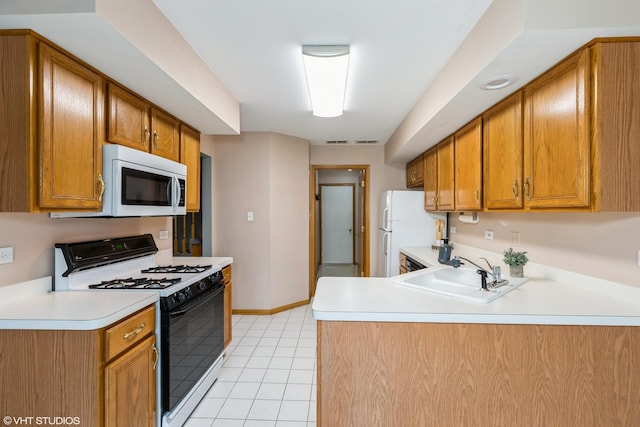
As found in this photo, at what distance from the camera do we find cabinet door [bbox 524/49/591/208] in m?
1.34

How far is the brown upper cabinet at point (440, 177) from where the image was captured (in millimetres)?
2859

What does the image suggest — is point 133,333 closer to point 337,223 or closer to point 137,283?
point 137,283

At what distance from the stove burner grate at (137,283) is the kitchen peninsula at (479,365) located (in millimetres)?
1012

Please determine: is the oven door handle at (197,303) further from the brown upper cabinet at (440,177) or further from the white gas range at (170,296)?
the brown upper cabinet at (440,177)

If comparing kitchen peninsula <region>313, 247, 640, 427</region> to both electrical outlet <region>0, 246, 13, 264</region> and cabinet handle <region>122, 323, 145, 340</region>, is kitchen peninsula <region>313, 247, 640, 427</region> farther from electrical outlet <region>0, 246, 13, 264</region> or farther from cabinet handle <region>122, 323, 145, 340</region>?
electrical outlet <region>0, 246, 13, 264</region>

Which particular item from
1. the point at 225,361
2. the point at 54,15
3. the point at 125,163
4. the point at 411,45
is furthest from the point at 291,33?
the point at 225,361

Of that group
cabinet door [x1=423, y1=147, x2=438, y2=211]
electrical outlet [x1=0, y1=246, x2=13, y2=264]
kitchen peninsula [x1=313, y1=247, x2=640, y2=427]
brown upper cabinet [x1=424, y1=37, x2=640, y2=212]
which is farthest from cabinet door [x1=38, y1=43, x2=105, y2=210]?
cabinet door [x1=423, y1=147, x2=438, y2=211]

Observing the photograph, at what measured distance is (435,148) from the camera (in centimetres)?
328

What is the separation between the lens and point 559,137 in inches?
58.4

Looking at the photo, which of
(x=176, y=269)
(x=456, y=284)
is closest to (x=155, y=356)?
(x=176, y=269)

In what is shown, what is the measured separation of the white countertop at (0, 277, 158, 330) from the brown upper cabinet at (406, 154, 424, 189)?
3284mm

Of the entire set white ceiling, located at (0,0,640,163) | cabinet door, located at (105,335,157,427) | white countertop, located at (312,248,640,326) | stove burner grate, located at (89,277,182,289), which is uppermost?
white ceiling, located at (0,0,640,163)

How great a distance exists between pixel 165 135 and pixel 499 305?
2434mm

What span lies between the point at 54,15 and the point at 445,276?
2588 mm
